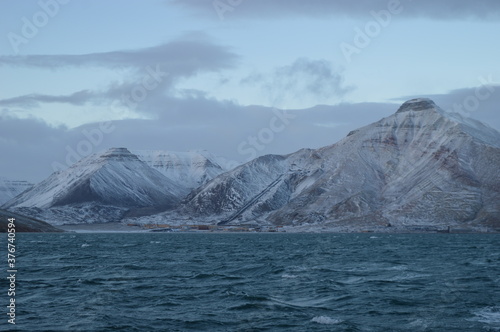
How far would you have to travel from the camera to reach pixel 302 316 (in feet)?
164

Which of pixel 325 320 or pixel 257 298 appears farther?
pixel 257 298

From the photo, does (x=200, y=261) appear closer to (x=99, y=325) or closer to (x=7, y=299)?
(x=7, y=299)

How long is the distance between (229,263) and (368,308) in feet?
149

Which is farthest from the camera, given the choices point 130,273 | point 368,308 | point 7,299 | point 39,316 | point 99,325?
point 130,273

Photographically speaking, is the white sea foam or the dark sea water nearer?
the dark sea water

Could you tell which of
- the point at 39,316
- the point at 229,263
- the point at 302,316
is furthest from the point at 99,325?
the point at 229,263

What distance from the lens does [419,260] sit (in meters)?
102

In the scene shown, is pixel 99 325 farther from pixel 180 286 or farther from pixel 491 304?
pixel 491 304

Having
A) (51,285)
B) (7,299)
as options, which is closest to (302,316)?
(7,299)

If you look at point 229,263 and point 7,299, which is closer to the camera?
point 7,299

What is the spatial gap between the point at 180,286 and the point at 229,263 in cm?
3028

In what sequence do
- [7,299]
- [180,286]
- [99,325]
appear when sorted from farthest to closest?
[180,286], [7,299], [99,325]

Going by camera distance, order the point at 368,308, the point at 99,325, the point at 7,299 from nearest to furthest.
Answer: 1. the point at 99,325
2. the point at 368,308
3. the point at 7,299

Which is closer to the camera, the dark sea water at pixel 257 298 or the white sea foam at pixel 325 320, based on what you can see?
the dark sea water at pixel 257 298
